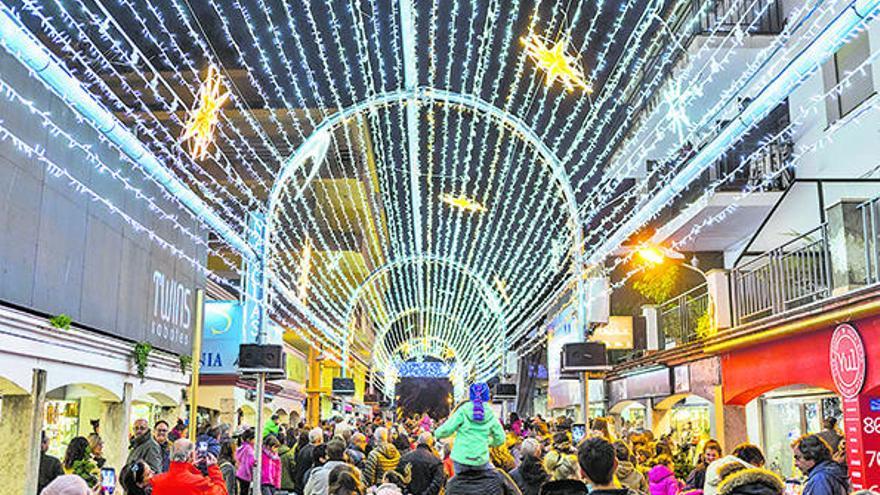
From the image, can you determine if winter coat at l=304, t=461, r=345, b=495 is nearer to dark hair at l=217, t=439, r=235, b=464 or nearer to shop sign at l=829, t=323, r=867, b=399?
dark hair at l=217, t=439, r=235, b=464

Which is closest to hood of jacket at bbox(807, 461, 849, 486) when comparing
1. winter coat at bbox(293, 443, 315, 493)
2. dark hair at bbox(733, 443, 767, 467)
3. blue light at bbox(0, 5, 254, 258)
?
dark hair at bbox(733, 443, 767, 467)

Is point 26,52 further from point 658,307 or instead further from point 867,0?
point 658,307

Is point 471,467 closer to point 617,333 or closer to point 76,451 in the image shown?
point 76,451

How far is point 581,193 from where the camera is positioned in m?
34.2

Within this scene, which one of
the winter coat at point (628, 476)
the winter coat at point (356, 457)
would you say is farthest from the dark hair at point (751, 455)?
the winter coat at point (356, 457)

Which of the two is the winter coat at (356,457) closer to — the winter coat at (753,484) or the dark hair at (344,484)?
the dark hair at (344,484)

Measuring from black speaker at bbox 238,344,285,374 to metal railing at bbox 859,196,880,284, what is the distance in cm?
808

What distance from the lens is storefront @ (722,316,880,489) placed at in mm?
11312

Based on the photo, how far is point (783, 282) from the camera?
14.8 metres

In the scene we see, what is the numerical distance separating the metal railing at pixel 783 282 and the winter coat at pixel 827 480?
6020 millimetres

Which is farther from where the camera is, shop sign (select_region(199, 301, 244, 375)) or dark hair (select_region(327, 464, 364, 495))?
shop sign (select_region(199, 301, 244, 375))

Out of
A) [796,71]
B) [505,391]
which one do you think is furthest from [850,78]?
[505,391]

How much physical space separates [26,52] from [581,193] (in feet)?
90.8

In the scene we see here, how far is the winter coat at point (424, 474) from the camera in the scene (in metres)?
10.6
